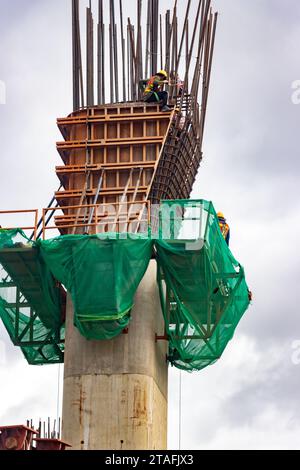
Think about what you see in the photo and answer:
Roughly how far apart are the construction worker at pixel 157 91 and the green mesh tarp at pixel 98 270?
7081 millimetres

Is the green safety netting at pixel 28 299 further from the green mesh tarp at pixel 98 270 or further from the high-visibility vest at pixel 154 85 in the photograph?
the high-visibility vest at pixel 154 85

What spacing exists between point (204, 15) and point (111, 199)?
334 inches

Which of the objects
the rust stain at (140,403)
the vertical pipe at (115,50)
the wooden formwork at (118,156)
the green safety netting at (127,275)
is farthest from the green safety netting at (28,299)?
the vertical pipe at (115,50)

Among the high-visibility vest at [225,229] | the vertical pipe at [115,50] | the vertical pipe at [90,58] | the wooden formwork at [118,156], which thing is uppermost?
the vertical pipe at [115,50]

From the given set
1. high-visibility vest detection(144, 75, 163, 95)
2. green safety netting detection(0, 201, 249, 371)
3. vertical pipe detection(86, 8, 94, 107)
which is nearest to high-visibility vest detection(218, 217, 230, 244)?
green safety netting detection(0, 201, 249, 371)

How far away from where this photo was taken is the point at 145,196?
4728 cm

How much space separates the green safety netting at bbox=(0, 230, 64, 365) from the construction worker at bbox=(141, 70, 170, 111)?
7743 millimetres

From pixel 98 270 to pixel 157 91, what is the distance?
870 cm

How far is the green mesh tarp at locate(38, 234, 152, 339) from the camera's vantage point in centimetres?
4329

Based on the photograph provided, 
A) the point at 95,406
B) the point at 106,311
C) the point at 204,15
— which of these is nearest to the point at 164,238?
the point at 106,311

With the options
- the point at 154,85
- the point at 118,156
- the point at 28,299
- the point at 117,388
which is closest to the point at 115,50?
the point at 154,85

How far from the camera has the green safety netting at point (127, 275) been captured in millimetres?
43406
